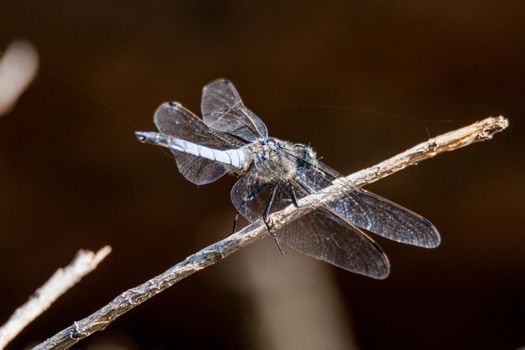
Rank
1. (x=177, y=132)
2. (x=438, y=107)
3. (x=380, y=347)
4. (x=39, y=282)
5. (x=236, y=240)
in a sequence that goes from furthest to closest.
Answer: (x=380, y=347) → (x=39, y=282) → (x=438, y=107) → (x=177, y=132) → (x=236, y=240)

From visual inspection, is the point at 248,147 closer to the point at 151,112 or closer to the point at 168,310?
the point at 151,112

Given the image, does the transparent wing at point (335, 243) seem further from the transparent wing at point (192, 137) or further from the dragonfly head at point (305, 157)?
the transparent wing at point (192, 137)

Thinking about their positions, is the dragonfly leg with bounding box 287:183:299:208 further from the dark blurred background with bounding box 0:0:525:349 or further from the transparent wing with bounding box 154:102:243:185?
the dark blurred background with bounding box 0:0:525:349

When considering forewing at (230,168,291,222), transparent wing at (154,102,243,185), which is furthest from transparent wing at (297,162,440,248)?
transparent wing at (154,102,243,185)

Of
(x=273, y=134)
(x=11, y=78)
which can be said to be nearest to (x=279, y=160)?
(x=11, y=78)

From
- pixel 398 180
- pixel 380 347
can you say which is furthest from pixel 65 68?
pixel 380 347

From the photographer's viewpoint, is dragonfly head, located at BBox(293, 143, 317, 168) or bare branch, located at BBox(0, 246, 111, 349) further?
dragonfly head, located at BBox(293, 143, 317, 168)

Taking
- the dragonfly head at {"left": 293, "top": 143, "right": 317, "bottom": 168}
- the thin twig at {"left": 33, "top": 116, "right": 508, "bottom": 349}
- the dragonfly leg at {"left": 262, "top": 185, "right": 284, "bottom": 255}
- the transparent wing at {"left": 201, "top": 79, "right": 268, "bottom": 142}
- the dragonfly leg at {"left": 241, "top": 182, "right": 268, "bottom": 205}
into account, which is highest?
the transparent wing at {"left": 201, "top": 79, "right": 268, "bottom": 142}
